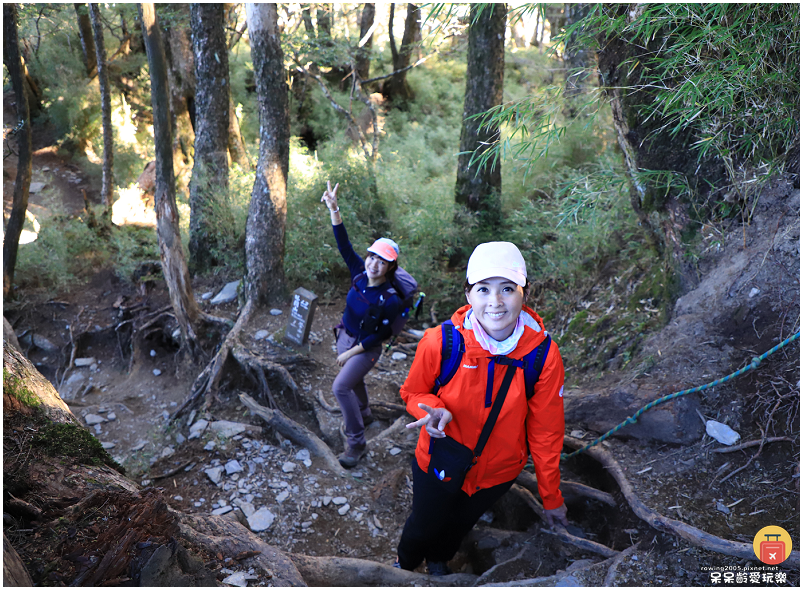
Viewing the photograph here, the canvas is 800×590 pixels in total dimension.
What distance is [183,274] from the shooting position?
22.0 feet

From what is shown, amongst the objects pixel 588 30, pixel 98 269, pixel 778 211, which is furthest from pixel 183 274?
pixel 778 211

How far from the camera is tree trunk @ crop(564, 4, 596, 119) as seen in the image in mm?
3879

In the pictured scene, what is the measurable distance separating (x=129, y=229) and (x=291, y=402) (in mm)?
6654

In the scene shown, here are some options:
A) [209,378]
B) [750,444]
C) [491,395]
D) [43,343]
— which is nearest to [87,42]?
[43,343]

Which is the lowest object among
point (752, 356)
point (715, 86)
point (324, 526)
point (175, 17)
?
point (324, 526)

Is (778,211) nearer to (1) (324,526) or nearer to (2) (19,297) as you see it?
(1) (324,526)

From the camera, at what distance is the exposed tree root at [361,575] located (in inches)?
132

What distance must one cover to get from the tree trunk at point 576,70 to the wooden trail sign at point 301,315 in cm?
361

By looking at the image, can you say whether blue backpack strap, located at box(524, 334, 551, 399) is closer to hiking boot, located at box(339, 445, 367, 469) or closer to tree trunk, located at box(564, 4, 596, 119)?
tree trunk, located at box(564, 4, 596, 119)

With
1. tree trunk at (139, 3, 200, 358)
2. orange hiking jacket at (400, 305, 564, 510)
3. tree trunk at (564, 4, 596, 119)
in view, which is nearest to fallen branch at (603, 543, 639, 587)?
orange hiking jacket at (400, 305, 564, 510)

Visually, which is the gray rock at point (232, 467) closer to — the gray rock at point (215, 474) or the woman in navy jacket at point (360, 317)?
the gray rock at point (215, 474)

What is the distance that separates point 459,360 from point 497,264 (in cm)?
56

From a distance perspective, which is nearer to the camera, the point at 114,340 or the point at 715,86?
→ the point at 715,86

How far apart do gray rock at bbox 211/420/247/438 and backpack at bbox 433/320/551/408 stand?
3.54 meters
